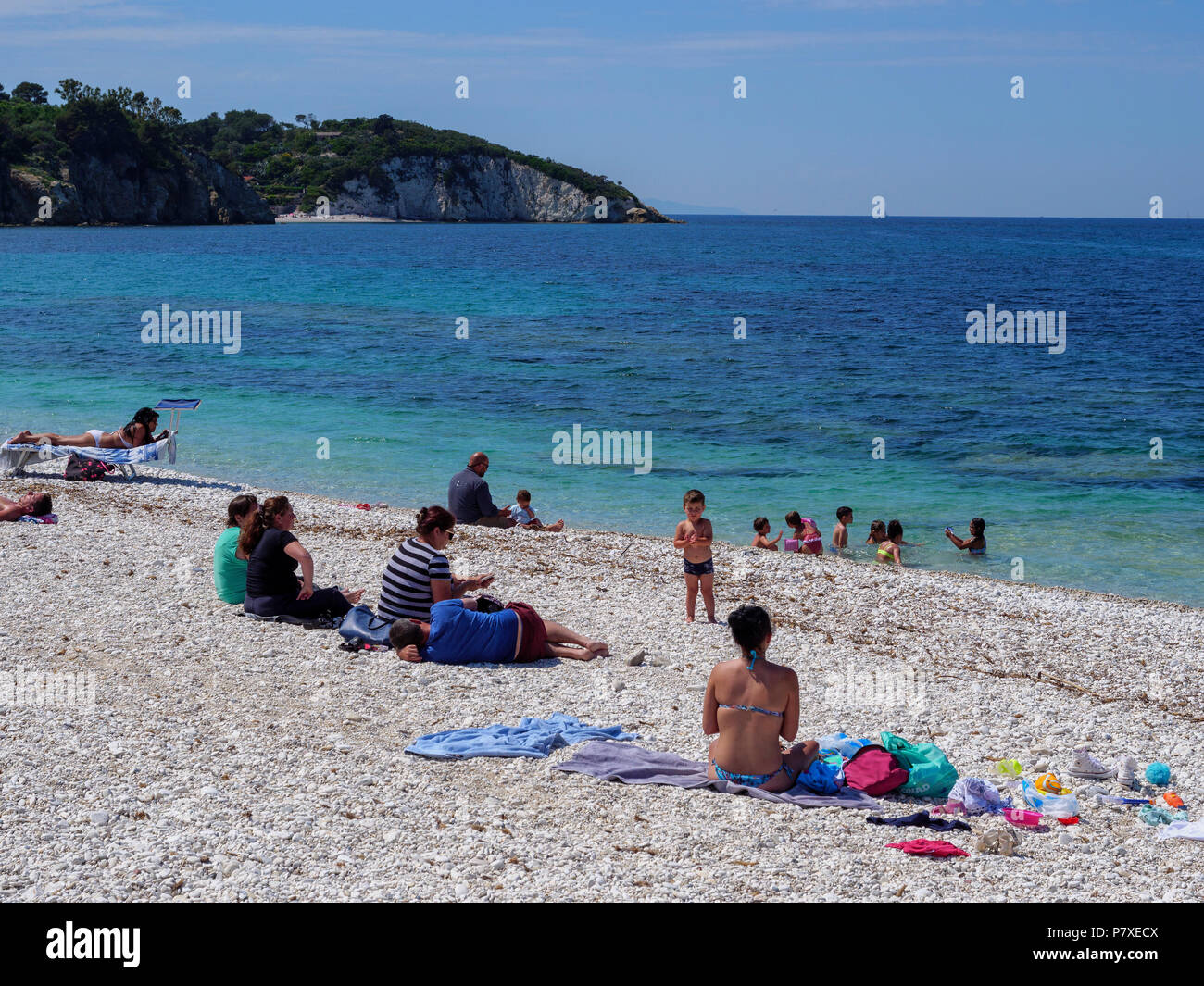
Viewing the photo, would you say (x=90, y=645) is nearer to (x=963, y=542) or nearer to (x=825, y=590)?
(x=825, y=590)

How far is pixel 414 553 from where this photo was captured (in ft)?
30.1

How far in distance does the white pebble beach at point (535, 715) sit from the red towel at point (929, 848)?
0.09 meters

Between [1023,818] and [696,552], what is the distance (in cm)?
460

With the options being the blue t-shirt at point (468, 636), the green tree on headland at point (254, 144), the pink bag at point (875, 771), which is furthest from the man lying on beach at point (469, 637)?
the green tree on headland at point (254, 144)

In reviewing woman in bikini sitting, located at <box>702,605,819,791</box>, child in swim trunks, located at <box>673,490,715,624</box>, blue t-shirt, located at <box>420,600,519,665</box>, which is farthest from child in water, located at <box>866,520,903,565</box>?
woman in bikini sitting, located at <box>702,605,819,791</box>

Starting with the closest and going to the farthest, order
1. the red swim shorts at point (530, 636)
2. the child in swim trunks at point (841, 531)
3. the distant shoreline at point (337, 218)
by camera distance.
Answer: the red swim shorts at point (530, 636), the child in swim trunks at point (841, 531), the distant shoreline at point (337, 218)

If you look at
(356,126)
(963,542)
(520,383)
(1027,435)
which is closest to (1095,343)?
(1027,435)

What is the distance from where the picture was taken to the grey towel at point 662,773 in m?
6.51

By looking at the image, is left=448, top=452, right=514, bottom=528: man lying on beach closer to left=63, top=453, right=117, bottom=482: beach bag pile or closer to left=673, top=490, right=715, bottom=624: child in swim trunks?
left=673, top=490, right=715, bottom=624: child in swim trunks

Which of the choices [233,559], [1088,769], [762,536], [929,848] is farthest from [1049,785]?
[762,536]

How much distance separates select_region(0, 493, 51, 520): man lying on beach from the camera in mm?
13320

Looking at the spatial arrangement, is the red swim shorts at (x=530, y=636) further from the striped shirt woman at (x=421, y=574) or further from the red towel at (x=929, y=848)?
the red towel at (x=929, y=848)

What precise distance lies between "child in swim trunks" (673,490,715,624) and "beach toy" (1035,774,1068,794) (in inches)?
160

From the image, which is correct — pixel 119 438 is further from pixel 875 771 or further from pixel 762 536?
pixel 875 771
